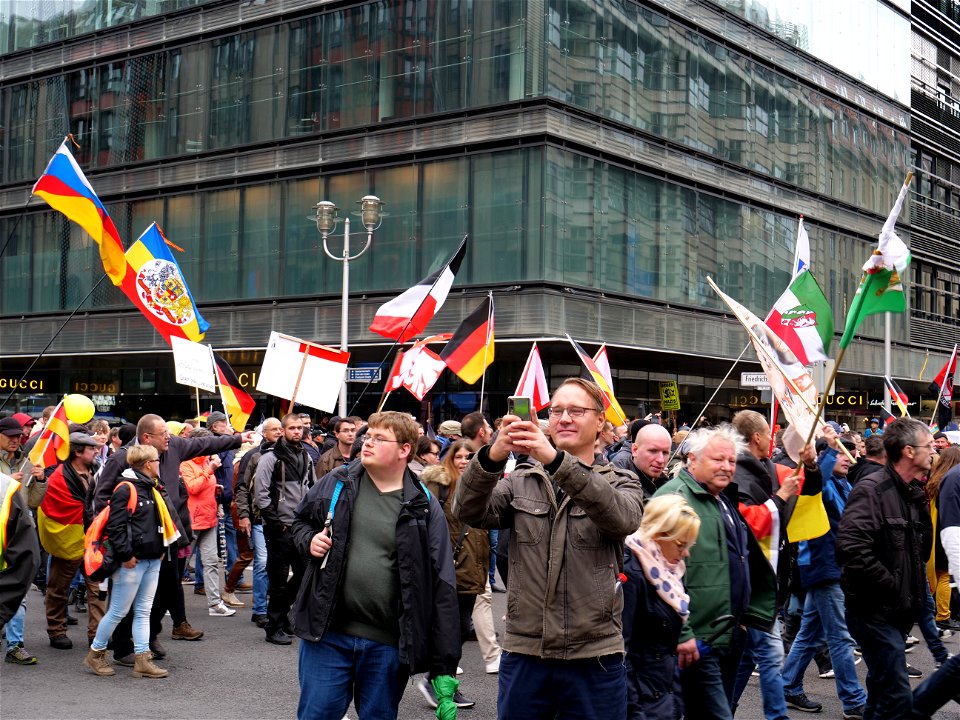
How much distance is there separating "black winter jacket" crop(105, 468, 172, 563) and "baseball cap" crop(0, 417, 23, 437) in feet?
3.97

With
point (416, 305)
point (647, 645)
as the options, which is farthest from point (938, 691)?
point (416, 305)

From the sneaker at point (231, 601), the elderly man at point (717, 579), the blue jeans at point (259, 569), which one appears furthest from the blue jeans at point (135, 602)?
the elderly man at point (717, 579)

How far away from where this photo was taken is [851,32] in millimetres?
35500

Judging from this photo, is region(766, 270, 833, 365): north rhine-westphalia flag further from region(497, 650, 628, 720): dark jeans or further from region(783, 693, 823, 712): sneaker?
region(497, 650, 628, 720): dark jeans

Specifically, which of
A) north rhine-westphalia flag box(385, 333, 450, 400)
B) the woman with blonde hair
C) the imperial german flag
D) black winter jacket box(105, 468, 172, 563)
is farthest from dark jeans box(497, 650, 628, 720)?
north rhine-westphalia flag box(385, 333, 450, 400)

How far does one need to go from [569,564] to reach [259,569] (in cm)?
696

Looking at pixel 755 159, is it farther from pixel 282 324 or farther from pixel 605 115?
pixel 282 324

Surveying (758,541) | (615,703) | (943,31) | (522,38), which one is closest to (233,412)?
(758,541)

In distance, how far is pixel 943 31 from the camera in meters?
43.4

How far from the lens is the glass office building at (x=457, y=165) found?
25672mm

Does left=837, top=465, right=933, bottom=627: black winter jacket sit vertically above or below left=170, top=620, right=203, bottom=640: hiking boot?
above

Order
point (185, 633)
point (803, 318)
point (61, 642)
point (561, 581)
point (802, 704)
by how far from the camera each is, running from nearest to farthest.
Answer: point (561, 581)
point (802, 704)
point (61, 642)
point (185, 633)
point (803, 318)

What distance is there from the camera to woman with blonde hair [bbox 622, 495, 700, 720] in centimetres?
501

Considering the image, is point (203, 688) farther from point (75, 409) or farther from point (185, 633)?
point (75, 409)
